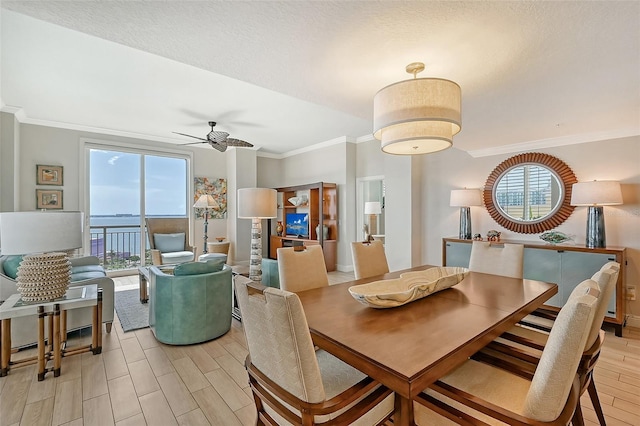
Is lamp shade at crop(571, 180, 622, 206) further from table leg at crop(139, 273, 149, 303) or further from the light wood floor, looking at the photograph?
table leg at crop(139, 273, 149, 303)

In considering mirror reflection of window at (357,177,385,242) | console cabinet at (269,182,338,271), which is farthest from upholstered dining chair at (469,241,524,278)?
console cabinet at (269,182,338,271)

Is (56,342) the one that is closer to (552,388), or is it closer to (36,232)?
(36,232)

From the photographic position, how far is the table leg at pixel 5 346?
2152 mm

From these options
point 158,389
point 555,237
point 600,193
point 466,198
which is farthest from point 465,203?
point 158,389

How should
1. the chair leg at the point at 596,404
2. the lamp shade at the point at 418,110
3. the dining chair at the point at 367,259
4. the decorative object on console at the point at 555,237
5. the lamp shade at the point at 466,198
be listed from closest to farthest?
the chair leg at the point at 596,404 < the lamp shade at the point at 418,110 < the dining chair at the point at 367,259 < the decorative object on console at the point at 555,237 < the lamp shade at the point at 466,198

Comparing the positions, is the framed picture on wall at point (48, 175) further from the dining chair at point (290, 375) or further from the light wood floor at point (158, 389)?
the dining chair at point (290, 375)

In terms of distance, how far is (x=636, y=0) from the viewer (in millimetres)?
1304

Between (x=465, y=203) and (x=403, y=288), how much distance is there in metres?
2.61

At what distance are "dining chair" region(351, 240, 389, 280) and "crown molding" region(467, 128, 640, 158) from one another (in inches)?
98.6

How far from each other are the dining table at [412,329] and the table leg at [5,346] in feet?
7.29

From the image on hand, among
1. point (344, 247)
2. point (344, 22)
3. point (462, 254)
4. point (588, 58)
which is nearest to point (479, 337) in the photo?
point (344, 22)

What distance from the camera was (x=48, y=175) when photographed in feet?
16.0

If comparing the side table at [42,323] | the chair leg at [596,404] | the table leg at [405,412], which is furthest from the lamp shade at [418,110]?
the side table at [42,323]

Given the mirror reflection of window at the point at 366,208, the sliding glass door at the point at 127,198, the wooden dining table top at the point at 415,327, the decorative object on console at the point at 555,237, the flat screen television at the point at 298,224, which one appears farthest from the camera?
the flat screen television at the point at 298,224
